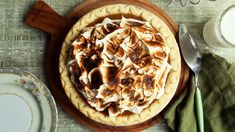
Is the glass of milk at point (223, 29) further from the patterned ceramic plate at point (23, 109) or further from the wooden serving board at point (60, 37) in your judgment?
the patterned ceramic plate at point (23, 109)

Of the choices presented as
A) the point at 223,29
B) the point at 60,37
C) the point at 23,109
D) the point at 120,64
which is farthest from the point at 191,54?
the point at 23,109

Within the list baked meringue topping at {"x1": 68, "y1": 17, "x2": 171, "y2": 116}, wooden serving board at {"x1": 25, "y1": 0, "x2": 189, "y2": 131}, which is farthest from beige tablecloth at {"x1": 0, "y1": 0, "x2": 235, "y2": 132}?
baked meringue topping at {"x1": 68, "y1": 17, "x2": 171, "y2": 116}

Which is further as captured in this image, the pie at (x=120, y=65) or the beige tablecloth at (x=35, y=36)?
the beige tablecloth at (x=35, y=36)

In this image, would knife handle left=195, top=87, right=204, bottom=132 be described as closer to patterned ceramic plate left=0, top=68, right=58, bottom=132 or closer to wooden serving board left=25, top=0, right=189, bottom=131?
wooden serving board left=25, top=0, right=189, bottom=131

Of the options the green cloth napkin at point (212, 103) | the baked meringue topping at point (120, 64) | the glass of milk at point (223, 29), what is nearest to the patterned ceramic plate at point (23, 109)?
the baked meringue topping at point (120, 64)

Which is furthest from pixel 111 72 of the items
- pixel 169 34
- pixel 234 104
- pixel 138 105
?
pixel 234 104

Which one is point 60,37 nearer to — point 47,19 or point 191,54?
point 47,19
